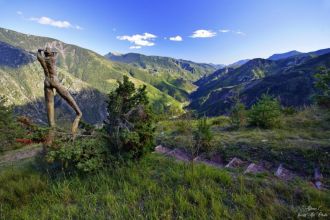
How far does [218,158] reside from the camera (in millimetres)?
9266

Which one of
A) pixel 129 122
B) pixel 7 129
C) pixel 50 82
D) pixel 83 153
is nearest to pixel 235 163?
pixel 129 122

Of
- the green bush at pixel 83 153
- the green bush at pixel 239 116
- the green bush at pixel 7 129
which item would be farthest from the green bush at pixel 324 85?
the green bush at pixel 7 129

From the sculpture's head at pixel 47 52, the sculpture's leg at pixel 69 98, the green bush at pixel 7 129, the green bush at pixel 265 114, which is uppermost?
the sculpture's head at pixel 47 52

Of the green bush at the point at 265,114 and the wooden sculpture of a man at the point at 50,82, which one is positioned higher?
the wooden sculpture of a man at the point at 50,82

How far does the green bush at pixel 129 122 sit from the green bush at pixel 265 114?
8176mm

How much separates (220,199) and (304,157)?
4.77m

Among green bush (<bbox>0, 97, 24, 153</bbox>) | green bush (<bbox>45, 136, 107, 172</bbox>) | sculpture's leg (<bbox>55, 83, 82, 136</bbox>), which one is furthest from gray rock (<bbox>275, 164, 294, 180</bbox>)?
green bush (<bbox>0, 97, 24, 153</bbox>)

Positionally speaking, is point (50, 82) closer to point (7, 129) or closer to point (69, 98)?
point (69, 98)

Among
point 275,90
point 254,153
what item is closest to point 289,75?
point 275,90

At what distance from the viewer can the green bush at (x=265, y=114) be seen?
42.5 ft

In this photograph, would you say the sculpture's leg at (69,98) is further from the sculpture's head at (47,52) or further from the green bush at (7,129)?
the green bush at (7,129)

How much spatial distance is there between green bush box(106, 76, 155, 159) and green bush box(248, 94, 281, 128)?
26.8ft

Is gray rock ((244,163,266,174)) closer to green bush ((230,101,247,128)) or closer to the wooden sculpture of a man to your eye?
the wooden sculpture of a man

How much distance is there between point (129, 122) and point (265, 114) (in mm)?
8971
